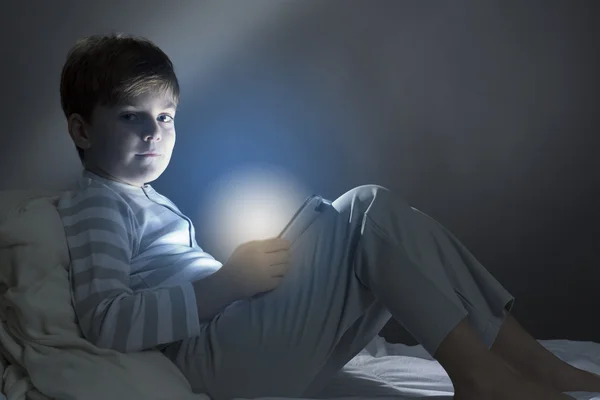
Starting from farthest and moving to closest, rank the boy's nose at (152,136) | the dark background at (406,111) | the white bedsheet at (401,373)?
the dark background at (406,111) < the boy's nose at (152,136) < the white bedsheet at (401,373)

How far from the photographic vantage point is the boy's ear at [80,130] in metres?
1.25

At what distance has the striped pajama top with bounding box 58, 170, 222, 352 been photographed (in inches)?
38.9

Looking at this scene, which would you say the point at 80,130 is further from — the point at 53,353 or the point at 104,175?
the point at 53,353

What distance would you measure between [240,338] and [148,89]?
0.47m

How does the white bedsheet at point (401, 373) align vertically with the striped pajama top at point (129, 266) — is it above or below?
below

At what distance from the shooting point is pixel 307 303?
3.35 ft

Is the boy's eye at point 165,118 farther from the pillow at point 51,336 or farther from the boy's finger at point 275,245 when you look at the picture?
the boy's finger at point 275,245

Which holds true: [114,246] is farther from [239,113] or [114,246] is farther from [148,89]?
[239,113]

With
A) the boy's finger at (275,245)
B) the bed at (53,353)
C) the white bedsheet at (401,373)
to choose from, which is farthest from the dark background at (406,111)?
the boy's finger at (275,245)

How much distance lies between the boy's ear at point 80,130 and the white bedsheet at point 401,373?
61 centimetres

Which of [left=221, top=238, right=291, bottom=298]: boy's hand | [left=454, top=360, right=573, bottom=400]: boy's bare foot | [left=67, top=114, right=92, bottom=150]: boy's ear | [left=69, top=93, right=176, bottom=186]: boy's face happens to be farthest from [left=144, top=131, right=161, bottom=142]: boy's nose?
[left=454, top=360, right=573, bottom=400]: boy's bare foot

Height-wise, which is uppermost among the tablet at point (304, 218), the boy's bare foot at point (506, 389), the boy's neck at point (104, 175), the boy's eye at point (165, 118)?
the boy's eye at point (165, 118)

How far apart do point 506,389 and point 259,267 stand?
1.23ft

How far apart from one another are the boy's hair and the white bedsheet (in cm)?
59
